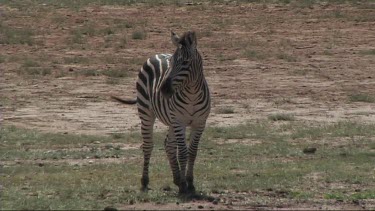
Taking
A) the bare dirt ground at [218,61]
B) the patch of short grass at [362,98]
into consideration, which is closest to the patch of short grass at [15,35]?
the bare dirt ground at [218,61]

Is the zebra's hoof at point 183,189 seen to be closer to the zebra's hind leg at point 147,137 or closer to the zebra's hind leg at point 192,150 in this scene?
the zebra's hind leg at point 192,150

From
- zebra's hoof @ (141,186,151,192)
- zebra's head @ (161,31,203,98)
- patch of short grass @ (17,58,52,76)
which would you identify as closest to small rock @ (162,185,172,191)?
zebra's hoof @ (141,186,151,192)

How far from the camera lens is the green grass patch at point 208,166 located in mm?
11328

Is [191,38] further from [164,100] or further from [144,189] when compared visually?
[144,189]

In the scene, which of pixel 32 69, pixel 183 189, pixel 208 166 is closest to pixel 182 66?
pixel 183 189

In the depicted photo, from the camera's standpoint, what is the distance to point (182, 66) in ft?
36.5

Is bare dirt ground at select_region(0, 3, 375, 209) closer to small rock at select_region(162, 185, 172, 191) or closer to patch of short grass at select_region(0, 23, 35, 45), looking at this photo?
patch of short grass at select_region(0, 23, 35, 45)

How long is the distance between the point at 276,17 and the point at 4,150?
850 inches

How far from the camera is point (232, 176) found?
42.1ft

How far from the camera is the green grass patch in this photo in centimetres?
1133

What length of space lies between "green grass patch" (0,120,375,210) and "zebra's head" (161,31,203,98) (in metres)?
1.24

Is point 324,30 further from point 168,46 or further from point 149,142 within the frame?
point 149,142

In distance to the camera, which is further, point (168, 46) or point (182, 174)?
point (168, 46)

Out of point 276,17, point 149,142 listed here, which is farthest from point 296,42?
point 149,142
